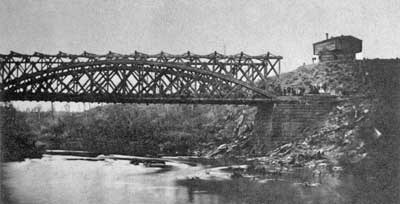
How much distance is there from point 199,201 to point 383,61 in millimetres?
35884

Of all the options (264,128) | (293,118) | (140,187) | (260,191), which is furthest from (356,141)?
(140,187)

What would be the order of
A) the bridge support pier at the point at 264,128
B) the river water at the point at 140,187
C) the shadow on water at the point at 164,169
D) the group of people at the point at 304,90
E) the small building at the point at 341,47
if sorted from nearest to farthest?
the river water at the point at 140,187, the shadow on water at the point at 164,169, the bridge support pier at the point at 264,128, the group of people at the point at 304,90, the small building at the point at 341,47

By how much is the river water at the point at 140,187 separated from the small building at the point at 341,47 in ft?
85.6

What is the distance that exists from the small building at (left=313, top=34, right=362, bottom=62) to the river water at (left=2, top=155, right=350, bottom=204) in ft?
85.6

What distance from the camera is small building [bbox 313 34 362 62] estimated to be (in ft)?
193

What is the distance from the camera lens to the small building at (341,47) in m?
58.8

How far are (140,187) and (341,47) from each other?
1443 inches

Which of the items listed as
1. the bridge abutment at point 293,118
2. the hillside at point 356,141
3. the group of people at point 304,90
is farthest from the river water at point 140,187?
the group of people at point 304,90

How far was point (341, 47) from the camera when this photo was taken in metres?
58.8

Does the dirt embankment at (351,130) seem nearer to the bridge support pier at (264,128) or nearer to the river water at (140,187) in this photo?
the bridge support pier at (264,128)

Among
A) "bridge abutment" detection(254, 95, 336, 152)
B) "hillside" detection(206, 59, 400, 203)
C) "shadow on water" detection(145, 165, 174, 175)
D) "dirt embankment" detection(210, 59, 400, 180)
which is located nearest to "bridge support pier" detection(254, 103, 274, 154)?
"bridge abutment" detection(254, 95, 336, 152)

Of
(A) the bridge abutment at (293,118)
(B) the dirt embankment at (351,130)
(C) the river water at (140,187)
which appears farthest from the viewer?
(A) the bridge abutment at (293,118)

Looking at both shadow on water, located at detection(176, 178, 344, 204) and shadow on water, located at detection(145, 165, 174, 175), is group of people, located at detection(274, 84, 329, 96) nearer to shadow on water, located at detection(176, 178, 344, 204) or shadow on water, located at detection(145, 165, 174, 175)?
shadow on water, located at detection(145, 165, 174, 175)

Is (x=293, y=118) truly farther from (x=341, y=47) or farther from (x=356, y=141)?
(x=341, y=47)
